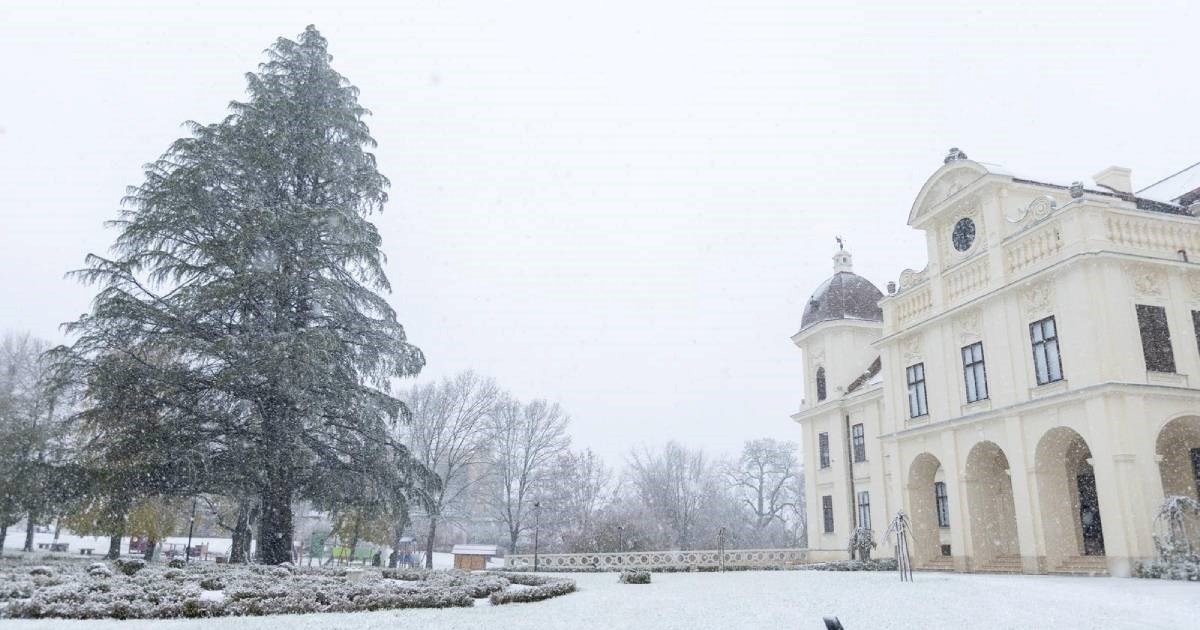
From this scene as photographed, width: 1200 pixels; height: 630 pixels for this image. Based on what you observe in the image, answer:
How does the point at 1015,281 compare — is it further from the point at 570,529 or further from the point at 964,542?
the point at 570,529

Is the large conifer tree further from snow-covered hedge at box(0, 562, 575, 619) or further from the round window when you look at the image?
the round window

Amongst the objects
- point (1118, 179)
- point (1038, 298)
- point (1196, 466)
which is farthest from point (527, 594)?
point (1118, 179)

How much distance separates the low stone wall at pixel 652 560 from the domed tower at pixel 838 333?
24.2 feet

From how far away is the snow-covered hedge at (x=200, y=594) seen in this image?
8.95 m

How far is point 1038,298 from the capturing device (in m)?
20.6

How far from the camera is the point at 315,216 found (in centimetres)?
1966

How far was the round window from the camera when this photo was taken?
23.8 meters

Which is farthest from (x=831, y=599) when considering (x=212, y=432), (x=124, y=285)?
(x=124, y=285)

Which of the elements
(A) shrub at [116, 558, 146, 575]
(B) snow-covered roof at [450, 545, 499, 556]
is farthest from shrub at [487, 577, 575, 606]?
(B) snow-covered roof at [450, 545, 499, 556]

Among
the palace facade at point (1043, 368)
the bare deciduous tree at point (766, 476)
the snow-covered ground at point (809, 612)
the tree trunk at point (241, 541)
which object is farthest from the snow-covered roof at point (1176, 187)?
the bare deciduous tree at point (766, 476)

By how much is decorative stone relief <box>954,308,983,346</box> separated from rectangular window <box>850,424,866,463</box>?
11.1 m

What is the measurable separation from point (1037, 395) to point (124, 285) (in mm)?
23186

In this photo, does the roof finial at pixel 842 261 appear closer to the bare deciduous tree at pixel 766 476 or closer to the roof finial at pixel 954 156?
the roof finial at pixel 954 156

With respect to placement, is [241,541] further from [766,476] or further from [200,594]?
[766,476]
